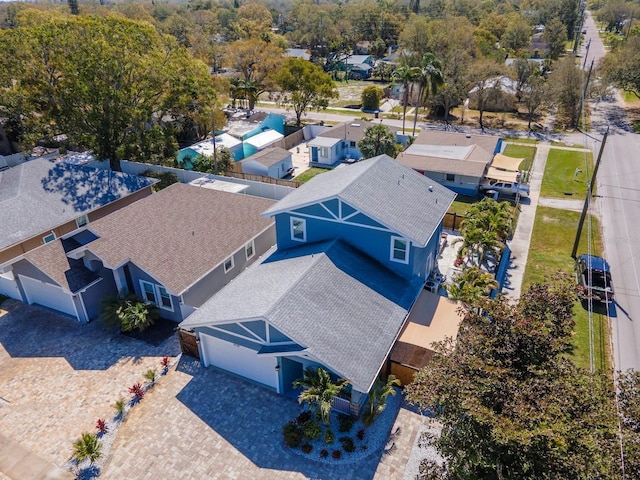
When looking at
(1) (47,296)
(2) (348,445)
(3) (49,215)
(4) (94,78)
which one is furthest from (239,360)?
(4) (94,78)

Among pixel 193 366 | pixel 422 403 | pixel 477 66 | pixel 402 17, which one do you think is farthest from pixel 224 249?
pixel 402 17

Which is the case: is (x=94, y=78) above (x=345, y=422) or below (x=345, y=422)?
above

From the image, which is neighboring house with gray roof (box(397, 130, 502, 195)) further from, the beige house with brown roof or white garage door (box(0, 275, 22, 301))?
white garage door (box(0, 275, 22, 301))

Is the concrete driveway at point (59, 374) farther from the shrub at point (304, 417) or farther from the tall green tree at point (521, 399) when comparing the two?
the tall green tree at point (521, 399)

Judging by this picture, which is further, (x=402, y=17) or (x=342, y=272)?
(x=402, y=17)

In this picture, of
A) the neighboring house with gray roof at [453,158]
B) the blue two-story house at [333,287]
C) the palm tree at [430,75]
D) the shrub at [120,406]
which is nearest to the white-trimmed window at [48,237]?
the shrub at [120,406]

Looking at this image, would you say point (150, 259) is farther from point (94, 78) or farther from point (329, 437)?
point (94, 78)

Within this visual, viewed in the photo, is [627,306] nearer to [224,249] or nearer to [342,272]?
[342,272]
